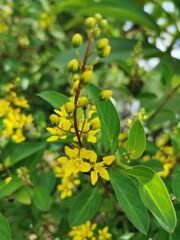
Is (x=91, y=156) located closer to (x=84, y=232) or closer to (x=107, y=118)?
(x=107, y=118)

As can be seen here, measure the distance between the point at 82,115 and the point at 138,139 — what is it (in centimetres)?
13

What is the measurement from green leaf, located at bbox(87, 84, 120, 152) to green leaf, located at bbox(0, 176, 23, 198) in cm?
27

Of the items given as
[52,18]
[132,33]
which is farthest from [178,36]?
[52,18]

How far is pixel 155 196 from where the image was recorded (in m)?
0.83

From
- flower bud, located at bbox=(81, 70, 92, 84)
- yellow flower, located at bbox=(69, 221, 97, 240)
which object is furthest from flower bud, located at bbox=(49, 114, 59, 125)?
yellow flower, located at bbox=(69, 221, 97, 240)

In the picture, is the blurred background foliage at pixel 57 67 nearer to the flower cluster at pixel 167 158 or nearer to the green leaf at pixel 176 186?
the flower cluster at pixel 167 158

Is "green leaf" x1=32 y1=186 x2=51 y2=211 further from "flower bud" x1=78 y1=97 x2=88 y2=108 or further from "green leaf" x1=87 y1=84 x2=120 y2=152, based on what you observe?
"flower bud" x1=78 y1=97 x2=88 y2=108

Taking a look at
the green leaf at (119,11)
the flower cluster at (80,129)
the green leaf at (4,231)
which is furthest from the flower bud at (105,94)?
the green leaf at (119,11)

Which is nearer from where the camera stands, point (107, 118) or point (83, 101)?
point (83, 101)

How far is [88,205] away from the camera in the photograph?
3.37ft

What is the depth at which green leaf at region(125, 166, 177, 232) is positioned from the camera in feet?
2.63

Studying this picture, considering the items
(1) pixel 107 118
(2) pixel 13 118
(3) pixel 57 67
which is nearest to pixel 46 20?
(3) pixel 57 67

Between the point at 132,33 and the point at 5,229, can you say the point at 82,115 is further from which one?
the point at 132,33

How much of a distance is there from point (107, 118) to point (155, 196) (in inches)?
7.4
